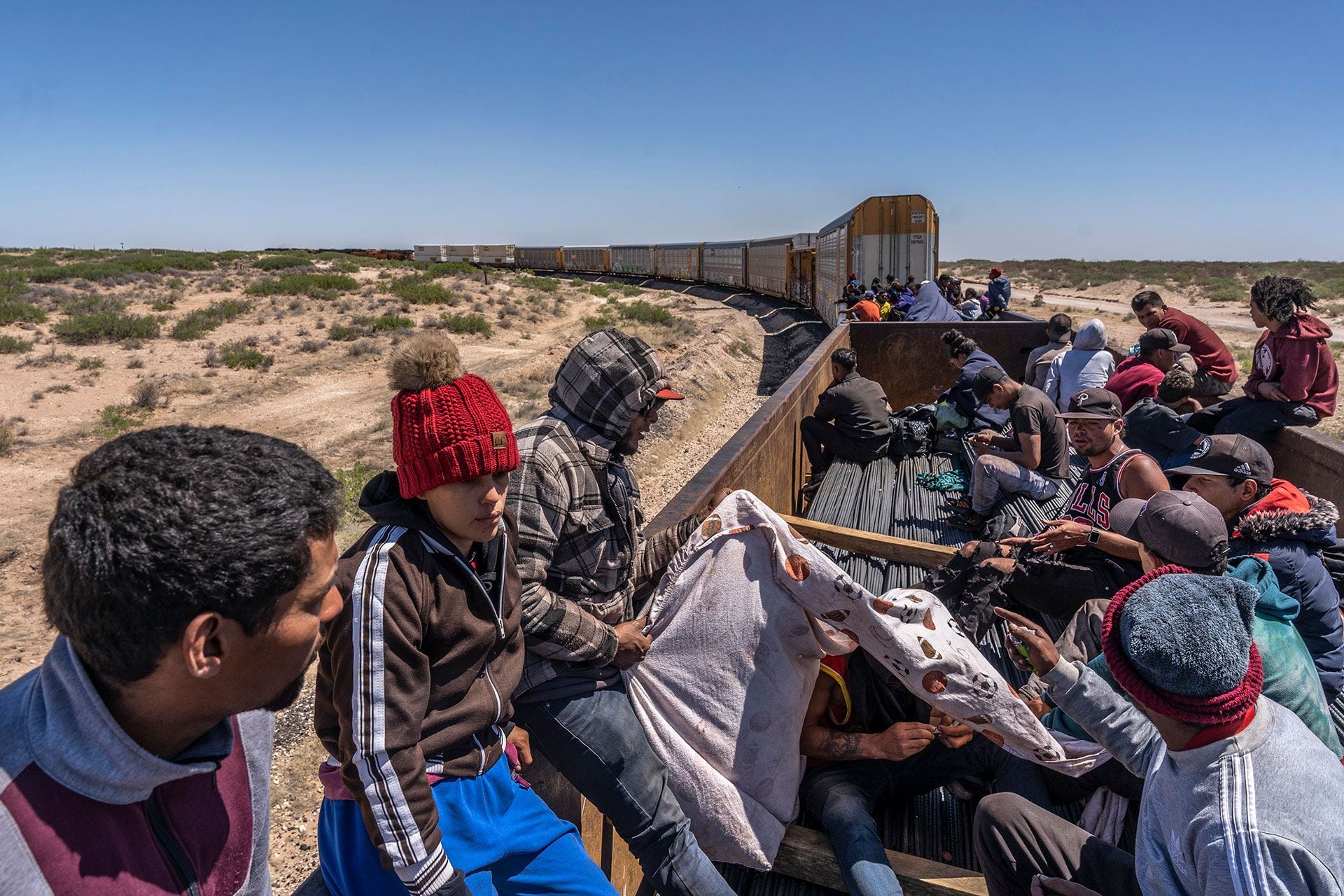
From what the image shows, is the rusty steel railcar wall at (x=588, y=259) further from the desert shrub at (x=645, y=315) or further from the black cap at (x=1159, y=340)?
the black cap at (x=1159, y=340)

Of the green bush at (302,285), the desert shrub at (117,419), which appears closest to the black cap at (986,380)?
the desert shrub at (117,419)

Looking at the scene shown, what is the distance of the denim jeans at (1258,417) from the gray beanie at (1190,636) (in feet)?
12.8

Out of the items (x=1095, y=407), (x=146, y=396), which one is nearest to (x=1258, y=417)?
(x=1095, y=407)

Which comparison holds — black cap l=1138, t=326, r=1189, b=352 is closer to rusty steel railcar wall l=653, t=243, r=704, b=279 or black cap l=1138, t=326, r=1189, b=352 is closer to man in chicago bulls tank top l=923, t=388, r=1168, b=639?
man in chicago bulls tank top l=923, t=388, r=1168, b=639

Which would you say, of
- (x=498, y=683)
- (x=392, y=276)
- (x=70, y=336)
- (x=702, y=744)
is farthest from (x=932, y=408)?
(x=392, y=276)

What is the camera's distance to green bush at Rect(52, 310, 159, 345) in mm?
19906

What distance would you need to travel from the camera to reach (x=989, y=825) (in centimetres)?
198

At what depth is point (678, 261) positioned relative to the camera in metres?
44.9

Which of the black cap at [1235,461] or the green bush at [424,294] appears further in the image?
the green bush at [424,294]

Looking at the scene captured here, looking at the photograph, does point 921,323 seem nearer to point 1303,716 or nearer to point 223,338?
point 1303,716

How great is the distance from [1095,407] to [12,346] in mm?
23218

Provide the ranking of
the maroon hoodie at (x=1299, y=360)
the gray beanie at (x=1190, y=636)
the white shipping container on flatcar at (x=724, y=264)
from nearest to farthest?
the gray beanie at (x=1190, y=636), the maroon hoodie at (x=1299, y=360), the white shipping container on flatcar at (x=724, y=264)

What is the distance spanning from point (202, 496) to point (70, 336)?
24.5 m

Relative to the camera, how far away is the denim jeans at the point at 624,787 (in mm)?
1946
